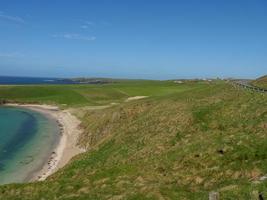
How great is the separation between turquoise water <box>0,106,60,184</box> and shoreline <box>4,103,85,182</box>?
83cm

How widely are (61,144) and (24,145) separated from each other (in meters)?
6.45

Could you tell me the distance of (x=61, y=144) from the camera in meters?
72.2

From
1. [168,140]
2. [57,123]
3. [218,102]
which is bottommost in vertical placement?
[57,123]

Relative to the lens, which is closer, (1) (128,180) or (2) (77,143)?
(1) (128,180)

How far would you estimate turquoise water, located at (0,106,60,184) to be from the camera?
5097 cm

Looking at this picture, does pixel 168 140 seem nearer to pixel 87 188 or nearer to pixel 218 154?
pixel 218 154

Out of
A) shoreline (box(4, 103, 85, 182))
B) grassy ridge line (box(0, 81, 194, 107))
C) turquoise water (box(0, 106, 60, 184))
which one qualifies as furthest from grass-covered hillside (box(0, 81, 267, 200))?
grassy ridge line (box(0, 81, 194, 107))

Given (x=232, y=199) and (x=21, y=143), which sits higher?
(x=232, y=199)

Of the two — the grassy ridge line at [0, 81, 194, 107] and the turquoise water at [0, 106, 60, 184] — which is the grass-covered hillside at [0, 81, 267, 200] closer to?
the turquoise water at [0, 106, 60, 184]

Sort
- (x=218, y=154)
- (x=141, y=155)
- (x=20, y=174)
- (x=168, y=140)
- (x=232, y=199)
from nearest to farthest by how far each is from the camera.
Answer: (x=232, y=199) → (x=218, y=154) → (x=141, y=155) → (x=168, y=140) → (x=20, y=174)

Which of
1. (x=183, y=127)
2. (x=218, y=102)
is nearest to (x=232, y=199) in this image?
(x=183, y=127)

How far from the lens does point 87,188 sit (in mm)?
29500

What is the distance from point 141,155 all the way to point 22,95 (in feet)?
453

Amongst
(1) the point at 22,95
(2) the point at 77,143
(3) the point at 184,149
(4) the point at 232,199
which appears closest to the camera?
(4) the point at 232,199
